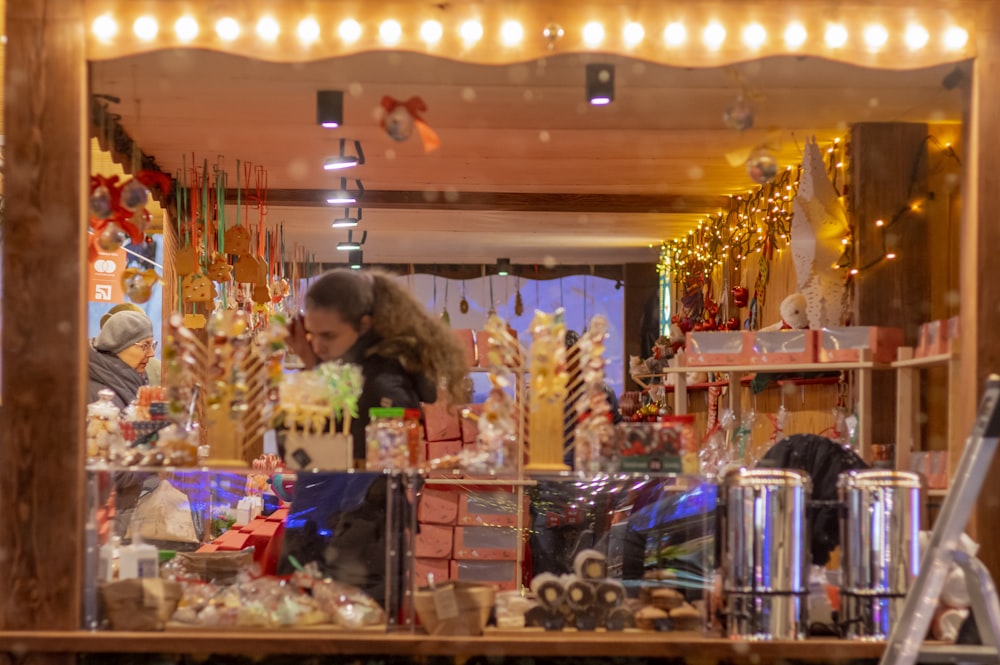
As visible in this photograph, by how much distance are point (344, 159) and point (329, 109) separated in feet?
6.23

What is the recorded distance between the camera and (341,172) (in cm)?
715

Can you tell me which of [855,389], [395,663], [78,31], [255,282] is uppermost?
[78,31]

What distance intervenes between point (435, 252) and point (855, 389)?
19.1 ft

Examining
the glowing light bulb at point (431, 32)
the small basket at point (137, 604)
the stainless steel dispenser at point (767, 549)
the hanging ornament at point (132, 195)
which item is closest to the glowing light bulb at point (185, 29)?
the hanging ornament at point (132, 195)

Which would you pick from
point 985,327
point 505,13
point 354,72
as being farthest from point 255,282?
point 985,327

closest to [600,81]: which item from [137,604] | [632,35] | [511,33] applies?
[632,35]

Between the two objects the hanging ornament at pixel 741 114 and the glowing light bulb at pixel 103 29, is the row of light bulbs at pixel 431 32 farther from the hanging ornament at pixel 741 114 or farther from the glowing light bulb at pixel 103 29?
the hanging ornament at pixel 741 114

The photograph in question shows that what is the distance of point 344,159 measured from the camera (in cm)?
610

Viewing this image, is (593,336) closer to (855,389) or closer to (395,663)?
(395,663)

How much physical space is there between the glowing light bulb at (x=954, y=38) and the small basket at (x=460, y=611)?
6.96 feet

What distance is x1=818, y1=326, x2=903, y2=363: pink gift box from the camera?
4.78 metres

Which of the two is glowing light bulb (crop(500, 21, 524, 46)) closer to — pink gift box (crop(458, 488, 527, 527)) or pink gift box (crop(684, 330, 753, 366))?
pink gift box (crop(684, 330, 753, 366))

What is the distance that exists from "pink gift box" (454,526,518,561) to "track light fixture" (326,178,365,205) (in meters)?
2.19

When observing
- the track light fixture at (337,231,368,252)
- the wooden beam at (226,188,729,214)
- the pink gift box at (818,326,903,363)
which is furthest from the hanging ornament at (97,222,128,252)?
the track light fixture at (337,231,368,252)
